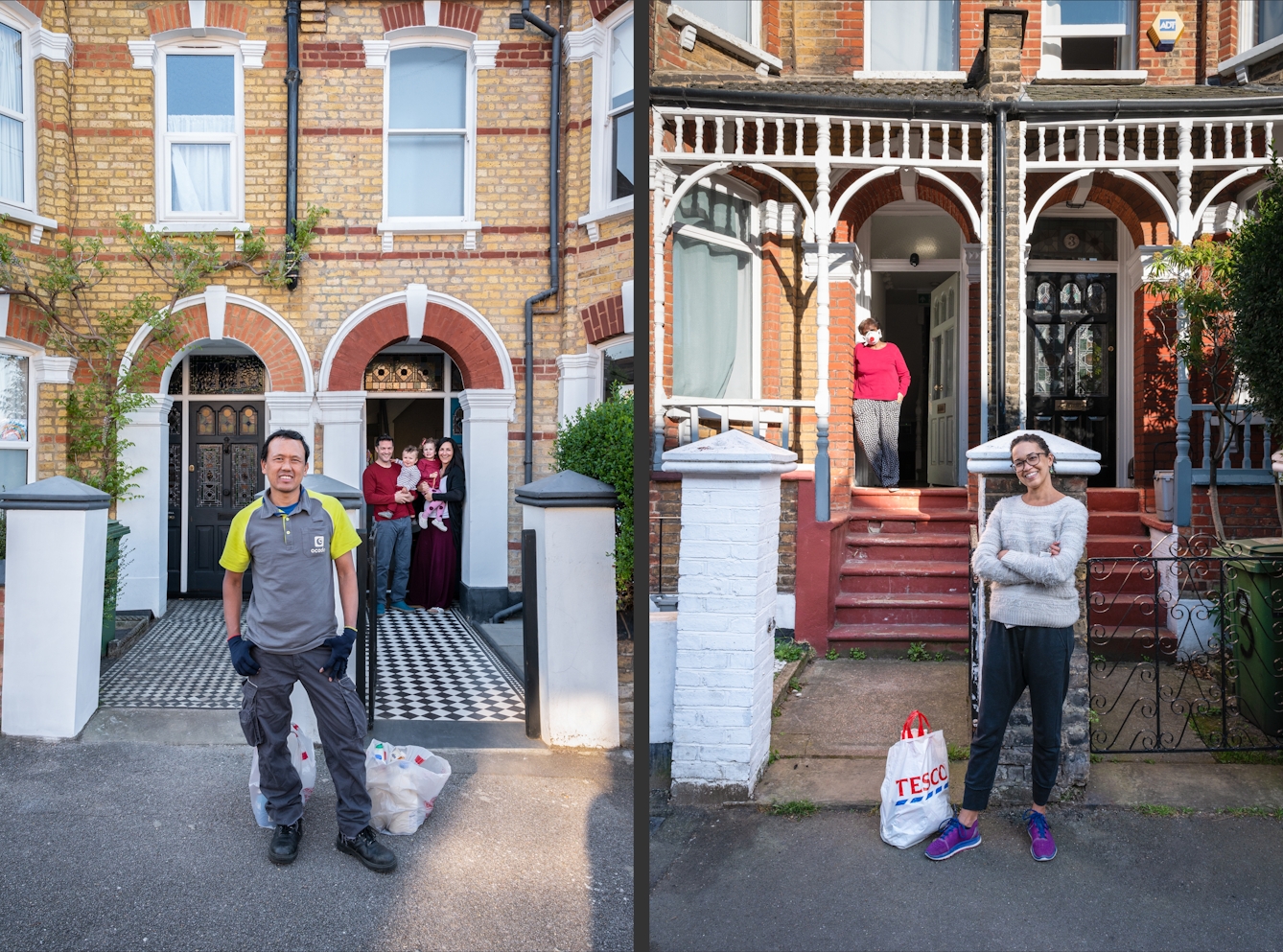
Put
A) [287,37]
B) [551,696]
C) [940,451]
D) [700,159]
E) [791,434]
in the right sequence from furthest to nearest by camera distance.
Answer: [940,451] → [791,434] → [700,159] → [551,696] → [287,37]

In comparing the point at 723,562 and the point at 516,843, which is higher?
the point at 723,562

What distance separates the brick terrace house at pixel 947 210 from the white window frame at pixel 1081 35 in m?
0.02

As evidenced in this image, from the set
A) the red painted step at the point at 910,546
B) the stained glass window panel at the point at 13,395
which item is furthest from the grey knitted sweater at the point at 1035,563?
the stained glass window panel at the point at 13,395

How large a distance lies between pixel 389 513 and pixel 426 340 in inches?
24.3

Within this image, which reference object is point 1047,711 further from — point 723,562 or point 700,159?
point 700,159

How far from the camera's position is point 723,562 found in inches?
158

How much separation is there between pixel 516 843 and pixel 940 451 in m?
6.84

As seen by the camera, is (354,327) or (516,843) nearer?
(516,843)

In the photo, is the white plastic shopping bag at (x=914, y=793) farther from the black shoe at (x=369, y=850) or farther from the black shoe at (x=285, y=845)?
the black shoe at (x=285, y=845)

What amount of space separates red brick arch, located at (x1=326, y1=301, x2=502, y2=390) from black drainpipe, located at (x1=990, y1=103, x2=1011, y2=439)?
4234 millimetres

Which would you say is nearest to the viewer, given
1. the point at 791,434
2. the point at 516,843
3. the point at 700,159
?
the point at 516,843

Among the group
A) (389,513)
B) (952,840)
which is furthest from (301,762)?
(952,840)

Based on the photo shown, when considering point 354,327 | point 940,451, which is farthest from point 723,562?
point 940,451

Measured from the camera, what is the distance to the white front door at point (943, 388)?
889cm
